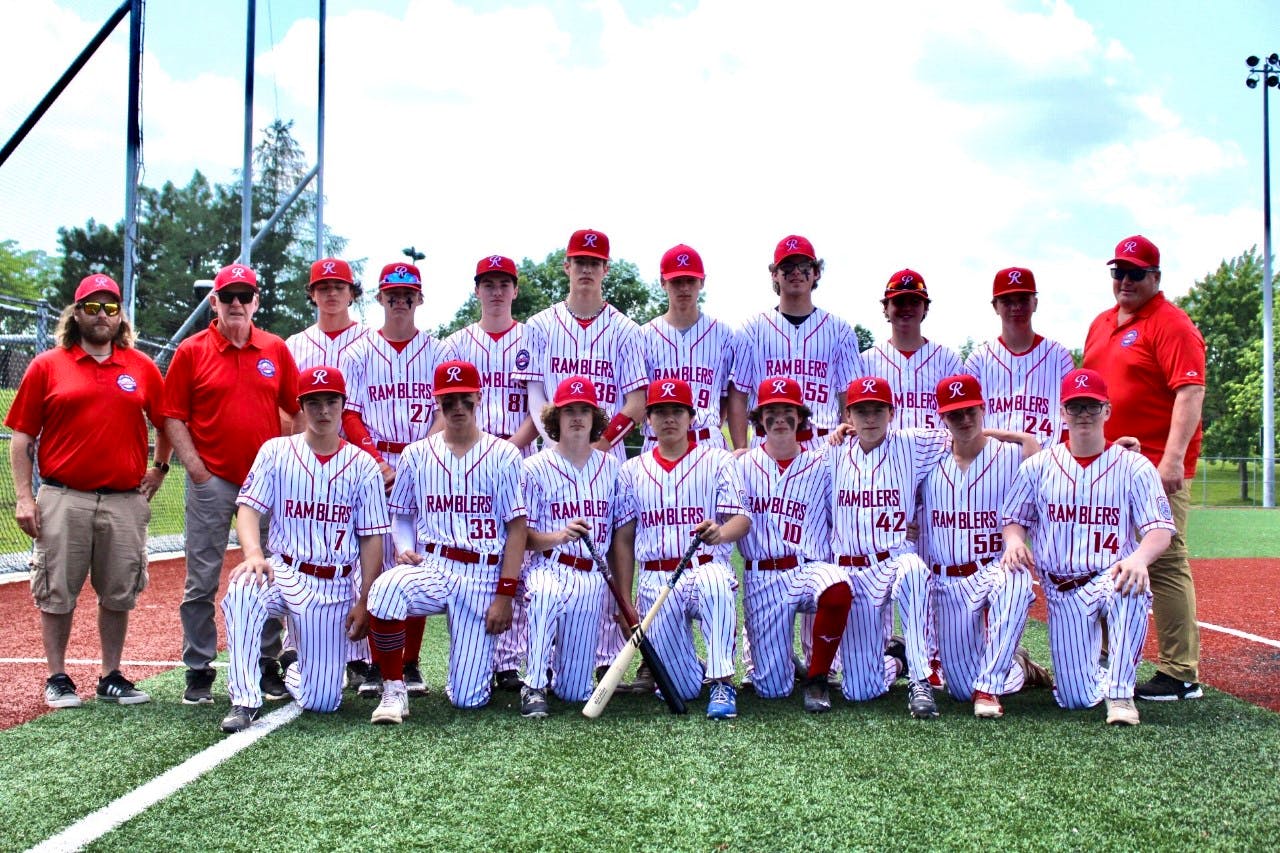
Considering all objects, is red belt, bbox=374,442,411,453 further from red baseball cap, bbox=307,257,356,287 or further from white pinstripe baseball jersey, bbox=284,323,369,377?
red baseball cap, bbox=307,257,356,287

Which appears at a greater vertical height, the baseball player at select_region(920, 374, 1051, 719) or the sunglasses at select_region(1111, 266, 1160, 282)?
the sunglasses at select_region(1111, 266, 1160, 282)

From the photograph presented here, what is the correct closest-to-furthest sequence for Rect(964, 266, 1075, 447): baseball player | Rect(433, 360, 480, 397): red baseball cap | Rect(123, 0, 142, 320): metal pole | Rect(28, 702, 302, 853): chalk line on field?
Rect(28, 702, 302, 853): chalk line on field < Rect(433, 360, 480, 397): red baseball cap < Rect(964, 266, 1075, 447): baseball player < Rect(123, 0, 142, 320): metal pole

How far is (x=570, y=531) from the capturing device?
439 centimetres

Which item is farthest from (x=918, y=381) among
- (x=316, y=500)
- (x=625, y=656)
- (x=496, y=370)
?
(x=316, y=500)

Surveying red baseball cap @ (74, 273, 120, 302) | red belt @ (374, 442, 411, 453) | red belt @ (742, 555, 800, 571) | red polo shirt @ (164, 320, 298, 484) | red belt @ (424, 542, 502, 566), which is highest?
red baseball cap @ (74, 273, 120, 302)

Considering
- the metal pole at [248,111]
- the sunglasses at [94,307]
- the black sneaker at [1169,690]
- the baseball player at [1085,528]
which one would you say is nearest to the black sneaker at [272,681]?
the sunglasses at [94,307]

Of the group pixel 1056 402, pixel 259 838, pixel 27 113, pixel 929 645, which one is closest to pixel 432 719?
pixel 259 838

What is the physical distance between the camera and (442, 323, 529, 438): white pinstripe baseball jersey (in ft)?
17.1

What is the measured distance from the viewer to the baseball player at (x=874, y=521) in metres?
4.44

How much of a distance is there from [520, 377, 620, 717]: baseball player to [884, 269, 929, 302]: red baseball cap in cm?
156

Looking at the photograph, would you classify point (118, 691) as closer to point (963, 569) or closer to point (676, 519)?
point (676, 519)

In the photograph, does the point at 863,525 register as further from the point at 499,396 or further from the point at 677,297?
the point at 499,396

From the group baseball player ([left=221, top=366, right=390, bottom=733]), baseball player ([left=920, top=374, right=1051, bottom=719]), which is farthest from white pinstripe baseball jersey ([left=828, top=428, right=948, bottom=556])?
baseball player ([left=221, top=366, right=390, bottom=733])

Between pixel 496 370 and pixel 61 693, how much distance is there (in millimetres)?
2406
